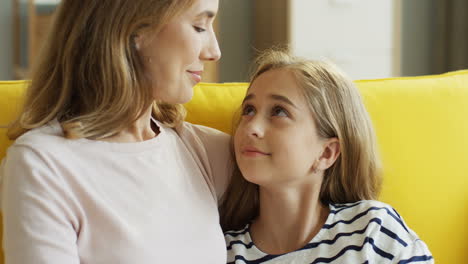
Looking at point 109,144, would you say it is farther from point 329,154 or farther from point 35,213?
point 329,154

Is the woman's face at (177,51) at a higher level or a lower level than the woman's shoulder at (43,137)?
higher

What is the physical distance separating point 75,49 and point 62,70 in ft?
0.15

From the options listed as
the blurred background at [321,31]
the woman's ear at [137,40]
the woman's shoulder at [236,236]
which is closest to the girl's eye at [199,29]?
the woman's ear at [137,40]

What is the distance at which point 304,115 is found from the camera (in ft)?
4.17

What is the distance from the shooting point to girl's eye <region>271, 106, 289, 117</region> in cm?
127

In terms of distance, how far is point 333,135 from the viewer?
132 centimetres

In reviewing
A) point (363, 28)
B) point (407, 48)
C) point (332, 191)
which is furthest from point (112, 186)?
point (407, 48)

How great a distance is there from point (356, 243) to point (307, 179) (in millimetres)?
168

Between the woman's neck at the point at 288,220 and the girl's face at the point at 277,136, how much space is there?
0.13ft

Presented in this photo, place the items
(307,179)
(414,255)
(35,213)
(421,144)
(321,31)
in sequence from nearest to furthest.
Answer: (35,213) → (414,255) → (307,179) → (421,144) → (321,31)

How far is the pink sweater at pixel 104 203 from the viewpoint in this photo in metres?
0.98

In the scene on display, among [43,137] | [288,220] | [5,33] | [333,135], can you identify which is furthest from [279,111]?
[5,33]

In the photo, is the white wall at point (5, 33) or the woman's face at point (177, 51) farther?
the white wall at point (5, 33)

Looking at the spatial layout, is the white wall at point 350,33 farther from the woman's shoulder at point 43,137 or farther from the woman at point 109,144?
the woman's shoulder at point 43,137
